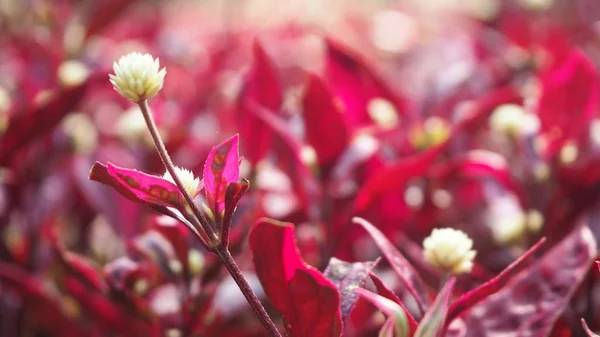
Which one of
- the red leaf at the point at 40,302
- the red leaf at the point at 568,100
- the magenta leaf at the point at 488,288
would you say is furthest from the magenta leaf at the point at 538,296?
the red leaf at the point at 40,302

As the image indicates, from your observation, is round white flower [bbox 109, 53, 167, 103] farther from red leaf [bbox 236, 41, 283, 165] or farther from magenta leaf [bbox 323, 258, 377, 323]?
red leaf [bbox 236, 41, 283, 165]

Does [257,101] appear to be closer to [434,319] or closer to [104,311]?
[104,311]

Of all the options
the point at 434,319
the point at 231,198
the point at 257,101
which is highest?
the point at 257,101

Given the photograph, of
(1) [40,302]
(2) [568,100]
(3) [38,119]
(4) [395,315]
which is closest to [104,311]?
(1) [40,302]

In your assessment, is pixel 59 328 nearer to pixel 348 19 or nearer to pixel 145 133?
pixel 145 133

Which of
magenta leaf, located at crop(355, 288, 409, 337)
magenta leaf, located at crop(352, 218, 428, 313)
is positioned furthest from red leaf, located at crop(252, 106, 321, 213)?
magenta leaf, located at crop(355, 288, 409, 337)

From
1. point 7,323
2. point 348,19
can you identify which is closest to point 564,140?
point 7,323
